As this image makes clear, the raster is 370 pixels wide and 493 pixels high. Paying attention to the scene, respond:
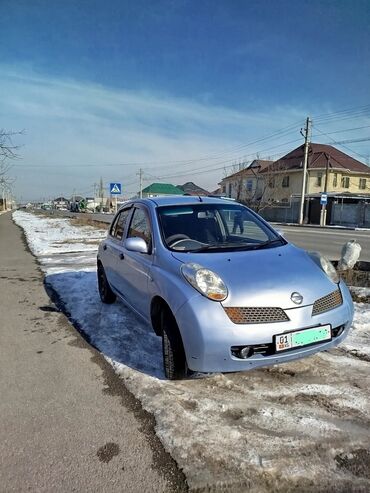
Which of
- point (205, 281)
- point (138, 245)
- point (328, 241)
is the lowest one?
point (328, 241)

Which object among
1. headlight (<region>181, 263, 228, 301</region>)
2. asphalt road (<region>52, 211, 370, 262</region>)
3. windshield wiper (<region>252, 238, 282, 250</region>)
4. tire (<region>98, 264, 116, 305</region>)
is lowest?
asphalt road (<region>52, 211, 370, 262</region>)

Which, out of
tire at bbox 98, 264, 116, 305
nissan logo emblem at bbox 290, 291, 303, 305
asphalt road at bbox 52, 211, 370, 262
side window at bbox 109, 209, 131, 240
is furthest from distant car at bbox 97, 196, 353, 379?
asphalt road at bbox 52, 211, 370, 262

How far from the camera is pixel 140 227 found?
4516 millimetres

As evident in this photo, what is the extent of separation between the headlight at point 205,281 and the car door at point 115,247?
178 cm

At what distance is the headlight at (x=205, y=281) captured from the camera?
3.00 m

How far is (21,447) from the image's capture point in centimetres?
257

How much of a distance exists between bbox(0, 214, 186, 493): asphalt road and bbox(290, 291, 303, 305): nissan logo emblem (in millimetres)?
1411

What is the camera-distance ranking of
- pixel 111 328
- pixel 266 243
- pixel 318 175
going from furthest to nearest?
1. pixel 318 175
2. pixel 111 328
3. pixel 266 243

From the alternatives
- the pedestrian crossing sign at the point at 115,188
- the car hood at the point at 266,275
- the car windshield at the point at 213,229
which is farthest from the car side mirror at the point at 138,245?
the pedestrian crossing sign at the point at 115,188

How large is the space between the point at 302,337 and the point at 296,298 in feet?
0.99

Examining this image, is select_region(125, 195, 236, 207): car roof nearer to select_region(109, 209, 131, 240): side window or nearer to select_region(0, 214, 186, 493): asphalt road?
select_region(109, 209, 131, 240): side window

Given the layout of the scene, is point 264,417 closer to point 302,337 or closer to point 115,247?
point 302,337

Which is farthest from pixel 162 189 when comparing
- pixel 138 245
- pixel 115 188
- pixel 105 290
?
pixel 138 245

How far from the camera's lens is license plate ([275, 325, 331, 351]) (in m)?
2.92
